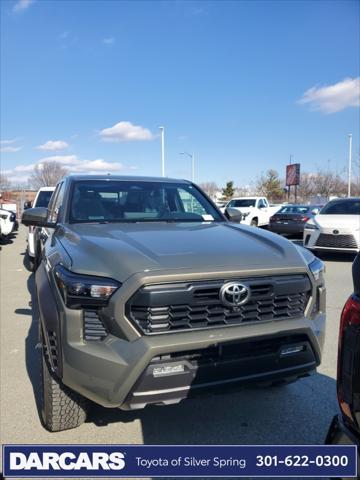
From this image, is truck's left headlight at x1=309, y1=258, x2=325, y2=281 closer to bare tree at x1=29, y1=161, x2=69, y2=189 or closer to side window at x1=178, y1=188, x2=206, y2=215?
side window at x1=178, y1=188, x2=206, y2=215

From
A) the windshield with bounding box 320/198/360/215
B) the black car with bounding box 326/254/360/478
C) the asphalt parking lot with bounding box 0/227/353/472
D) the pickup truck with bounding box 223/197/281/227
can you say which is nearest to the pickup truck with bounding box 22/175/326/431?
the asphalt parking lot with bounding box 0/227/353/472

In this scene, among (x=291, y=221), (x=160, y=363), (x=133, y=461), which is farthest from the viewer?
(x=291, y=221)

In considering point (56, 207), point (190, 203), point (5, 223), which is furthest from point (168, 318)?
point (5, 223)

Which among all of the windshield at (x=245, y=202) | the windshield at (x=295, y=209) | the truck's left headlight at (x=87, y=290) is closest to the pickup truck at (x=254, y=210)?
the windshield at (x=245, y=202)

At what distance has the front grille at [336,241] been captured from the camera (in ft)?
32.2

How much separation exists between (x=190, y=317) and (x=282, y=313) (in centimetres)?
65

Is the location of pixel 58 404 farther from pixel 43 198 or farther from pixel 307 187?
pixel 307 187

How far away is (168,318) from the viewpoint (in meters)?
2.36

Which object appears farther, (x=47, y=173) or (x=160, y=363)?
(x=47, y=173)

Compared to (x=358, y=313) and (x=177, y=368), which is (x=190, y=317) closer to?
(x=177, y=368)

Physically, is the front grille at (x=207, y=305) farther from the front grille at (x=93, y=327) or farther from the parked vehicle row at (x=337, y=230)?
the parked vehicle row at (x=337, y=230)

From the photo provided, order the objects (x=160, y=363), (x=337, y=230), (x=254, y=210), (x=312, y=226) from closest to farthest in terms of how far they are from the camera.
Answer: (x=160, y=363) → (x=337, y=230) → (x=312, y=226) → (x=254, y=210)

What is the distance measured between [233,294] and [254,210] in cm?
1918

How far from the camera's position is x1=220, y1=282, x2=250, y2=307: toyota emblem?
244cm
